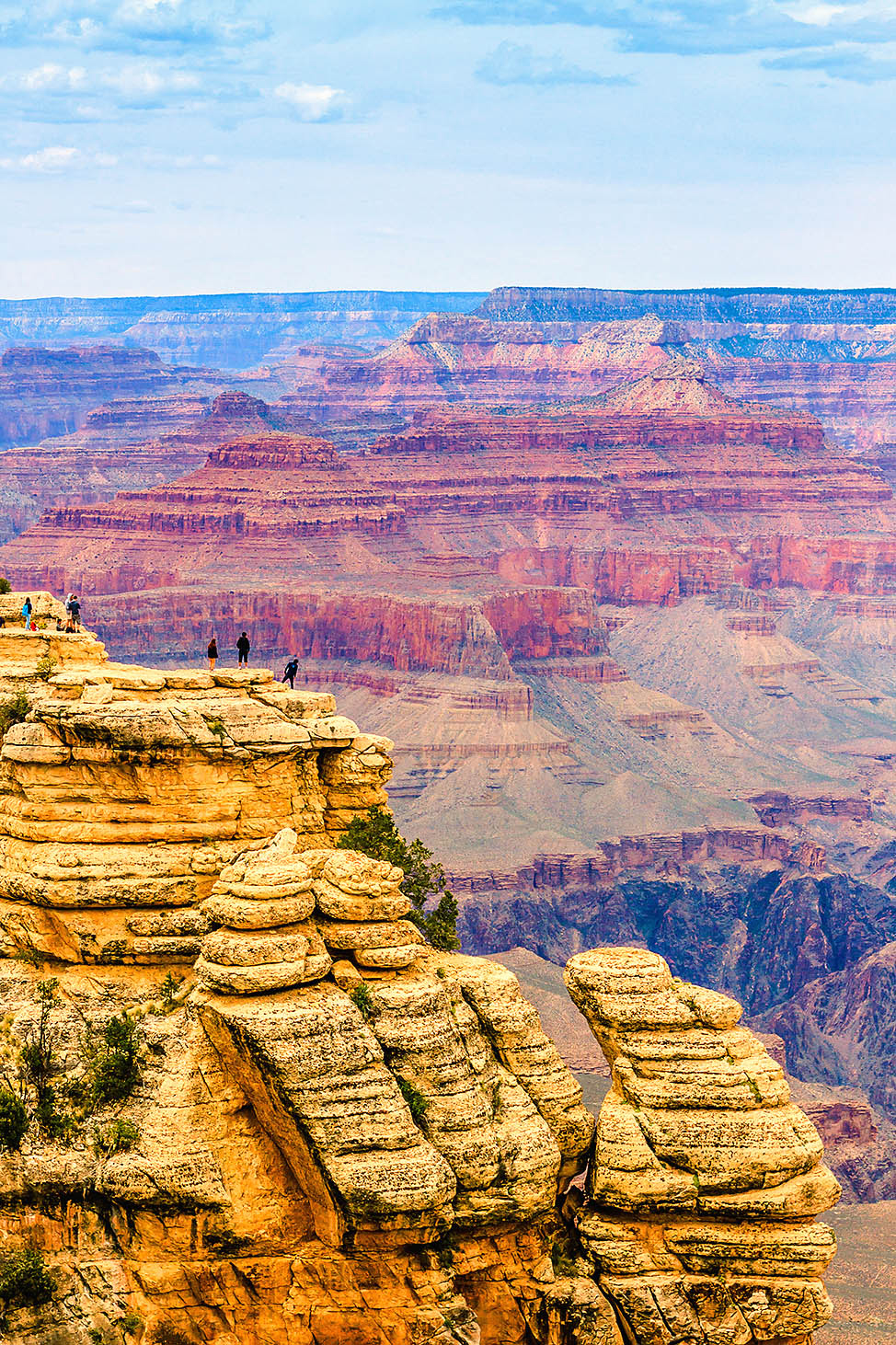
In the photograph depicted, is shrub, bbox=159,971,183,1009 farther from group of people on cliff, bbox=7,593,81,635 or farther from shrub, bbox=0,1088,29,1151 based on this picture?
group of people on cliff, bbox=7,593,81,635

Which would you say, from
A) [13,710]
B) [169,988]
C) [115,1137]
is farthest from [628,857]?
[115,1137]

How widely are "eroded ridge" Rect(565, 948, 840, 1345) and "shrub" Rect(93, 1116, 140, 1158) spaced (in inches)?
375

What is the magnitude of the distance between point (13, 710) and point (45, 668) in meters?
1.92

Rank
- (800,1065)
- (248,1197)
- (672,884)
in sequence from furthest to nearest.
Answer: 1. (672,884)
2. (800,1065)
3. (248,1197)

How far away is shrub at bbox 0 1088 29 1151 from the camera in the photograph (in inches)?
1550

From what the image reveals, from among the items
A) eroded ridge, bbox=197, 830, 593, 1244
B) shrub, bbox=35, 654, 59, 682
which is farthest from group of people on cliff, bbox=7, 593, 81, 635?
eroded ridge, bbox=197, 830, 593, 1244


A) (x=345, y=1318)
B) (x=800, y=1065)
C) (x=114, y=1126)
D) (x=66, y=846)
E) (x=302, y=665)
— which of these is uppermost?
(x=66, y=846)

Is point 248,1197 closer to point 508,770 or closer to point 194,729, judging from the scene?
point 194,729

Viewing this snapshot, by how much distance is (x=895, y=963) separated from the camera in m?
152

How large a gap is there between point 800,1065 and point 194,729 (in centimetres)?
10326

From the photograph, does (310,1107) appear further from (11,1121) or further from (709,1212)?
(709,1212)

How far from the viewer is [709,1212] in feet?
134

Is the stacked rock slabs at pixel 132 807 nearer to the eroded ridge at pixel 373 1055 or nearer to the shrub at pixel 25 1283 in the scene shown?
the eroded ridge at pixel 373 1055

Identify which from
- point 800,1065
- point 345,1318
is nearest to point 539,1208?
point 345,1318
